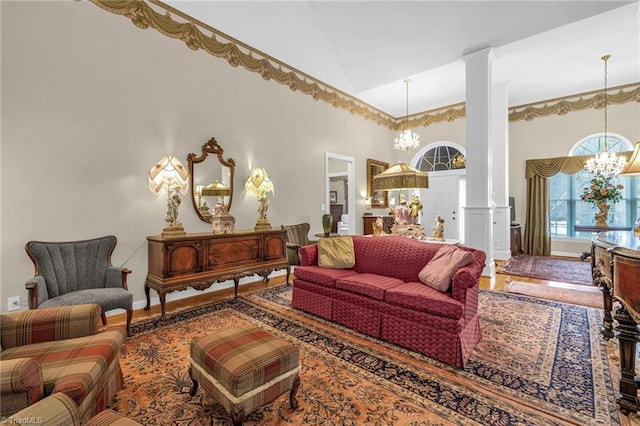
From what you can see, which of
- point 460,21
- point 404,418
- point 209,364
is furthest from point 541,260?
point 209,364

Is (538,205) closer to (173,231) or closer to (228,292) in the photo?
(228,292)

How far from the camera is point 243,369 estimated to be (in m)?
1.57

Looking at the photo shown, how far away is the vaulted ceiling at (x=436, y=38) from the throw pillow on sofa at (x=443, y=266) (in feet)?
12.8

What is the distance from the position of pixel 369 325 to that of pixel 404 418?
1.09m

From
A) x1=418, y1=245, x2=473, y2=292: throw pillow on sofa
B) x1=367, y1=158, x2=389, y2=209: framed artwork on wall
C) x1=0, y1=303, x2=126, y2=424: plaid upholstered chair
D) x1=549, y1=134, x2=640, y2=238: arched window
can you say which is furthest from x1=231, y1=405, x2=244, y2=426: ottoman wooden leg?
x1=549, y1=134, x2=640, y2=238: arched window

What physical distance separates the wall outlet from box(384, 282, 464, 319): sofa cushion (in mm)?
3644

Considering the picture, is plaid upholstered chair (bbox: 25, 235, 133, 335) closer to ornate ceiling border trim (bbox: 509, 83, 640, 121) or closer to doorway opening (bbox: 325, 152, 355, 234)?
doorway opening (bbox: 325, 152, 355, 234)

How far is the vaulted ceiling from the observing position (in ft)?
13.8

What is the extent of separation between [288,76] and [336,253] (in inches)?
144

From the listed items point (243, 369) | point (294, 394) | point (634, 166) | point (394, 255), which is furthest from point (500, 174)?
point (243, 369)

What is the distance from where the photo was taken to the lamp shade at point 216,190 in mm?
4266

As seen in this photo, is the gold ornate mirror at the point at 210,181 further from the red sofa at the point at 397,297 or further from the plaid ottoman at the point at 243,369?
the plaid ottoman at the point at 243,369

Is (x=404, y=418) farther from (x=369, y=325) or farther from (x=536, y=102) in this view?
(x=536, y=102)

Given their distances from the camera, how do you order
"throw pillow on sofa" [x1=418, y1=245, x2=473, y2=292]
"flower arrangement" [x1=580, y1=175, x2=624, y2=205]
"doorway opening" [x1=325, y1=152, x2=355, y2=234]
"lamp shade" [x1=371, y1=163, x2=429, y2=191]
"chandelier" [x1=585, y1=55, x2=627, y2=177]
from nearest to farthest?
"throw pillow on sofa" [x1=418, y1=245, x2=473, y2=292] → "lamp shade" [x1=371, y1=163, x2=429, y2=191] → "flower arrangement" [x1=580, y1=175, x2=624, y2=205] → "chandelier" [x1=585, y1=55, x2=627, y2=177] → "doorway opening" [x1=325, y1=152, x2=355, y2=234]
